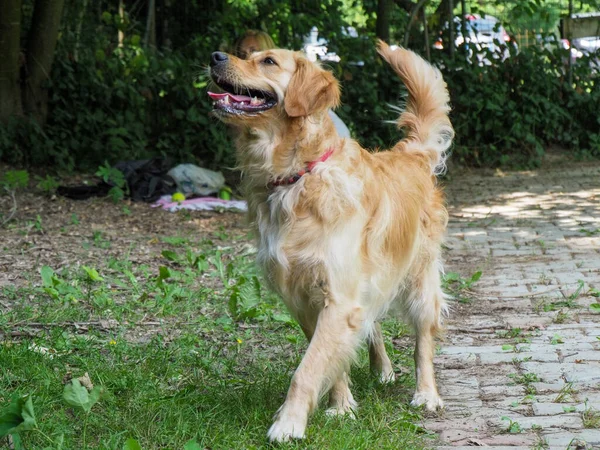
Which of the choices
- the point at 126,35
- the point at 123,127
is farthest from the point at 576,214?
the point at 126,35

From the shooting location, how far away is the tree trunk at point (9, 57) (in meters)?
11.1

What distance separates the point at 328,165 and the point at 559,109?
1085 cm

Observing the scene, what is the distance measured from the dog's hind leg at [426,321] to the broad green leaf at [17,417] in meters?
1.95

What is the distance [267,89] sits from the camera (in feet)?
13.6

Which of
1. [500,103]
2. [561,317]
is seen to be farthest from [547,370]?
[500,103]

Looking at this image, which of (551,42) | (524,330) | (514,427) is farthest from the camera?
(551,42)

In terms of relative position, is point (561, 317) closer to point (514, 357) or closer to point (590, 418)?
point (514, 357)

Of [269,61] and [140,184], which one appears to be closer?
[269,61]

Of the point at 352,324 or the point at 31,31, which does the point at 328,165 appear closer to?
the point at 352,324

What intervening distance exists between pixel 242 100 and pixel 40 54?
27.5 ft

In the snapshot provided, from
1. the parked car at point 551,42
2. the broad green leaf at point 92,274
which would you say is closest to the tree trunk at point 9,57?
the broad green leaf at point 92,274

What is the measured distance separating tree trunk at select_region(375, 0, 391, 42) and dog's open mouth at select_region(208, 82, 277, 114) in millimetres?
9892

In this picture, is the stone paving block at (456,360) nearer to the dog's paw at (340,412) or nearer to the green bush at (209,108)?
the dog's paw at (340,412)

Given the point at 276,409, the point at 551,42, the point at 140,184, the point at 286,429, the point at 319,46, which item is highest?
the point at 551,42
